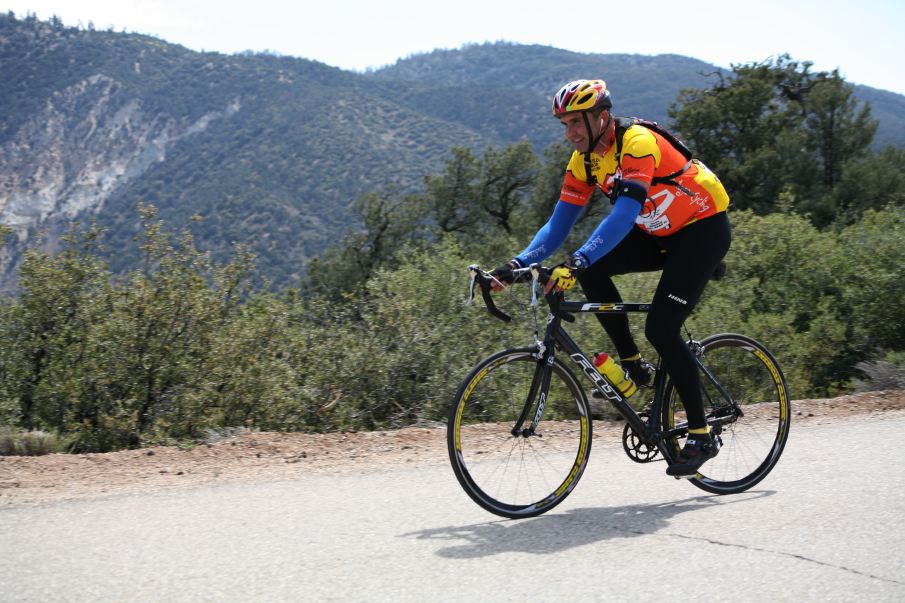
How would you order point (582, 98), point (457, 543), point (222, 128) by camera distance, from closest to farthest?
point (457, 543), point (582, 98), point (222, 128)

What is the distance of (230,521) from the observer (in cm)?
416

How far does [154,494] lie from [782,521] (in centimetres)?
340

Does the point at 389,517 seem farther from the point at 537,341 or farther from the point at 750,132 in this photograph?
the point at 750,132

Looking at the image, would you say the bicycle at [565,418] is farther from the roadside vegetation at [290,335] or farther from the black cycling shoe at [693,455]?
the roadside vegetation at [290,335]

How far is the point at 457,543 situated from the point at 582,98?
7.57ft

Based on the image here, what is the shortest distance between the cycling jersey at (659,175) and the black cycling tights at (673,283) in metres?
0.09

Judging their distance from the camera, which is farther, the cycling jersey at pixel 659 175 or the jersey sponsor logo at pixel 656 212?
the jersey sponsor logo at pixel 656 212

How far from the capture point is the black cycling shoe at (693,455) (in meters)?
4.54

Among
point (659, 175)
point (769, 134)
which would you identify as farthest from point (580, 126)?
point (769, 134)

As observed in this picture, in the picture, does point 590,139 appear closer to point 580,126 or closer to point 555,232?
point 580,126

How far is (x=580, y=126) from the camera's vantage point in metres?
4.31

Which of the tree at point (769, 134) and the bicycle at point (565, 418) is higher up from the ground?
the tree at point (769, 134)

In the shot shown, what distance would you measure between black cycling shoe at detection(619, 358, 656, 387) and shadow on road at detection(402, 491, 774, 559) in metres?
0.69

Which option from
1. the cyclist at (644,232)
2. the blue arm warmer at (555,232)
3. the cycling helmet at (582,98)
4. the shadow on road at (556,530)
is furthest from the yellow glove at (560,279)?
the shadow on road at (556,530)
